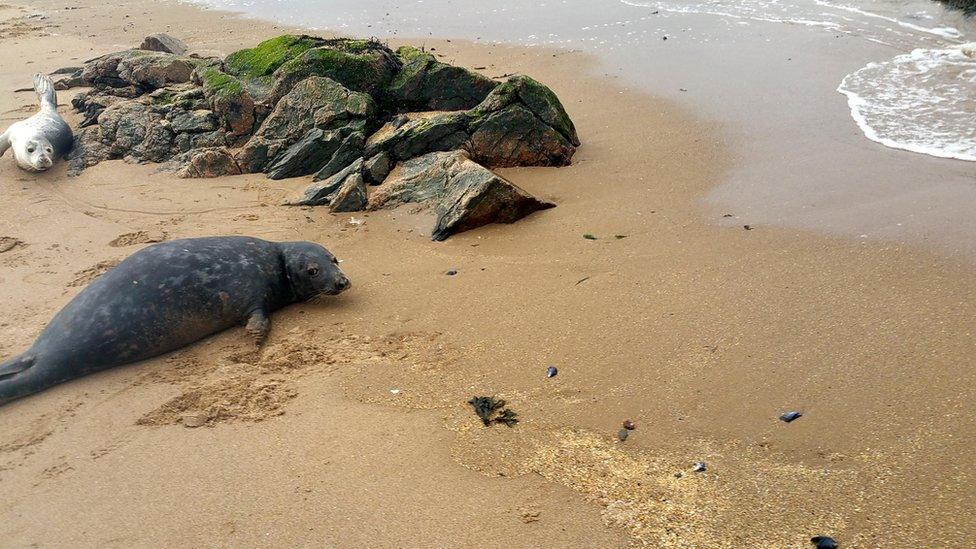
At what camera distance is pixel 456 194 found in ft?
20.0

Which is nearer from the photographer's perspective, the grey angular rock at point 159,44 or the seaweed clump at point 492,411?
the seaweed clump at point 492,411

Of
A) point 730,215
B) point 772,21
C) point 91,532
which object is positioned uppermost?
point 772,21

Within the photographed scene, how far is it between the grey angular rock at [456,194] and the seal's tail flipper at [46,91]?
5.28m

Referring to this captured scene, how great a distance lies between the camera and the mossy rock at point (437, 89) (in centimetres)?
783

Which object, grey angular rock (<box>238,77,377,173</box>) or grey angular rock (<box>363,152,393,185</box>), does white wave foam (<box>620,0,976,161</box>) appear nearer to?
grey angular rock (<box>363,152,393,185</box>)

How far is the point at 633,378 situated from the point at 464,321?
119 cm

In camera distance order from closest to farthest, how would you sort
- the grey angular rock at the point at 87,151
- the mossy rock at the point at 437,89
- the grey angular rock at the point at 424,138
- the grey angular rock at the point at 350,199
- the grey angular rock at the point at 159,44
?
the grey angular rock at the point at 350,199, the grey angular rock at the point at 424,138, the mossy rock at the point at 437,89, the grey angular rock at the point at 87,151, the grey angular rock at the point at 159,44

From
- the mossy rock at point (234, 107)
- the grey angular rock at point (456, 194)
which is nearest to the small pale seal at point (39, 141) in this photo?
the mossy rock at point (234, 107)

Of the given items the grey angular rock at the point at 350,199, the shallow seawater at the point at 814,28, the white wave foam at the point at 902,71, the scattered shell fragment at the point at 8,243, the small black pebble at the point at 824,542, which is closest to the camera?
the small black pebble at the point at 824,542

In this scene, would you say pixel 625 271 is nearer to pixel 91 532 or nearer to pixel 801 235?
pixel 801 235

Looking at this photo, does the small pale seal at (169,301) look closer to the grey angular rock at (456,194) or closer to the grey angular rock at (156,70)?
the grey angular rock at (456,194)

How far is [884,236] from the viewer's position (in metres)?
5.10

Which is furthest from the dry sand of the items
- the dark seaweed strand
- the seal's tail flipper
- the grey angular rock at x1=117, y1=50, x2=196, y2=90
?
the dark seaweed strand

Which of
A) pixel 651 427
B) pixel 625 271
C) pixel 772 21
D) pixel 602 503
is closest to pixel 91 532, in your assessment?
pixel 602 503
